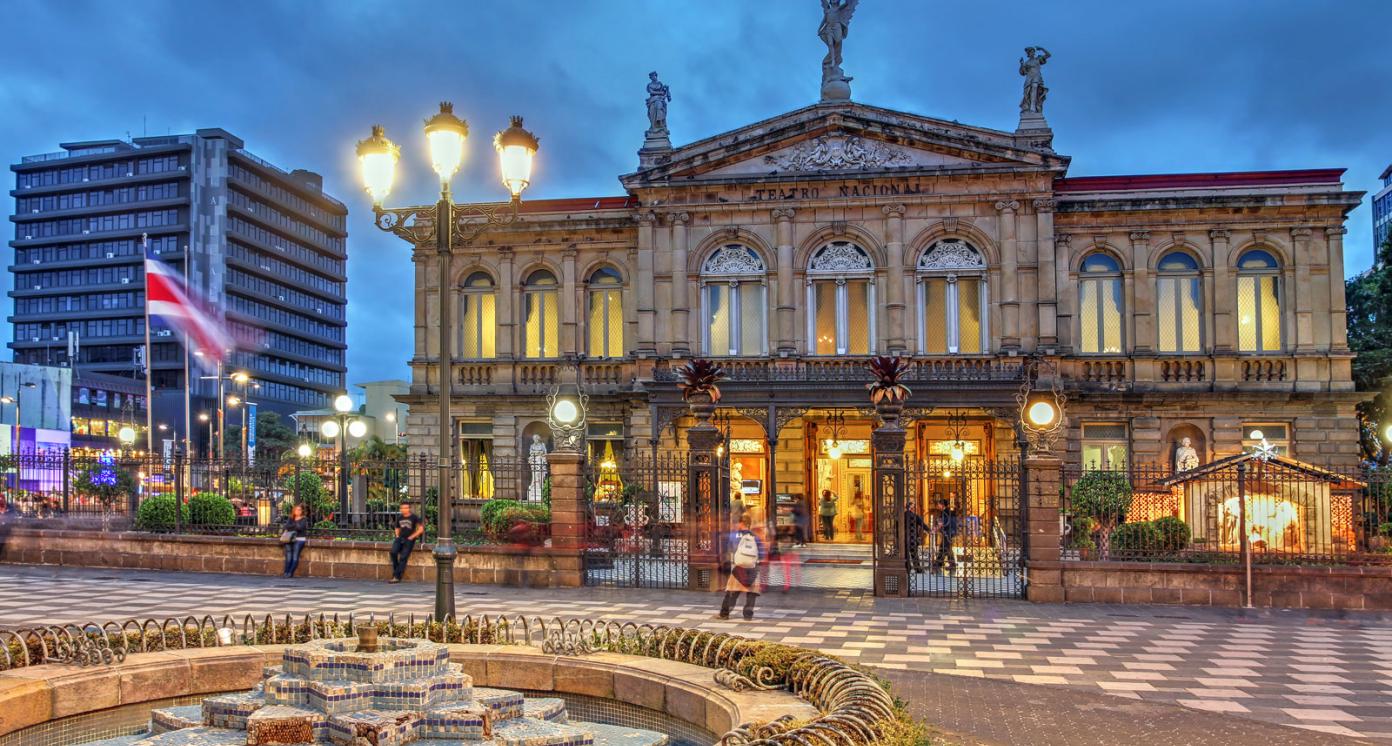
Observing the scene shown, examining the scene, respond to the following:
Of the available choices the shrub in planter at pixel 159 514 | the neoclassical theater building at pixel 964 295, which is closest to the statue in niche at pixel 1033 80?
the neoclassical theater building at pixel 964 295

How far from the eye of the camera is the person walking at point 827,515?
33750 millimetres

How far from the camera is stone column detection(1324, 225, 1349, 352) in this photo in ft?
111

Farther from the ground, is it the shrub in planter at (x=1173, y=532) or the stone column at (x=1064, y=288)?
the stone column at (x=1064, y=288)

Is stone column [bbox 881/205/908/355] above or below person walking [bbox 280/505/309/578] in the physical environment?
above

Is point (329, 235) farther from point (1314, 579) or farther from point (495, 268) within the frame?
point (1314, 579)

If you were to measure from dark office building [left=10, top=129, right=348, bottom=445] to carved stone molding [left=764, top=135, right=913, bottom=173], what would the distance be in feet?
252

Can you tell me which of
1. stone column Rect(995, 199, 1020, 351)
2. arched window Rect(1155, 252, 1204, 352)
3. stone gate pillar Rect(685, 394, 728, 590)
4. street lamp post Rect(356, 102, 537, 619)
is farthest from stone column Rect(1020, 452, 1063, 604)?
arched window Rect(1155, 252, 1204, 352)

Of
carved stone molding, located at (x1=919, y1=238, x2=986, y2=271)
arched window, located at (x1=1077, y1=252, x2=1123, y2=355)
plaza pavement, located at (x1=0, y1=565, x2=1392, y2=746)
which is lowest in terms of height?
plaza pavement, located at (x1=0, y1=565, x2=1392, y2=746)

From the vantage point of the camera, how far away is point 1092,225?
34.8 m

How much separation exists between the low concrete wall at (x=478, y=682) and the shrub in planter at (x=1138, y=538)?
12.8 meters

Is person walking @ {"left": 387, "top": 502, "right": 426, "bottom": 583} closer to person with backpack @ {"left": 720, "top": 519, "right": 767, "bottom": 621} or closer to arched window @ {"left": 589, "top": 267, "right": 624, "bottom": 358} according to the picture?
person with backpack @ {"left": 720, "top": 519, "right": 767, "bottom": 621}

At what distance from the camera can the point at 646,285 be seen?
35.6m

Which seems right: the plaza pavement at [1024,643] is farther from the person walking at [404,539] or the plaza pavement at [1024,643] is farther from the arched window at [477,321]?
the arched window at [477,321]

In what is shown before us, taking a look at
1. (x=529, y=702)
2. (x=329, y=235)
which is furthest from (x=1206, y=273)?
(x=329, y=235)
